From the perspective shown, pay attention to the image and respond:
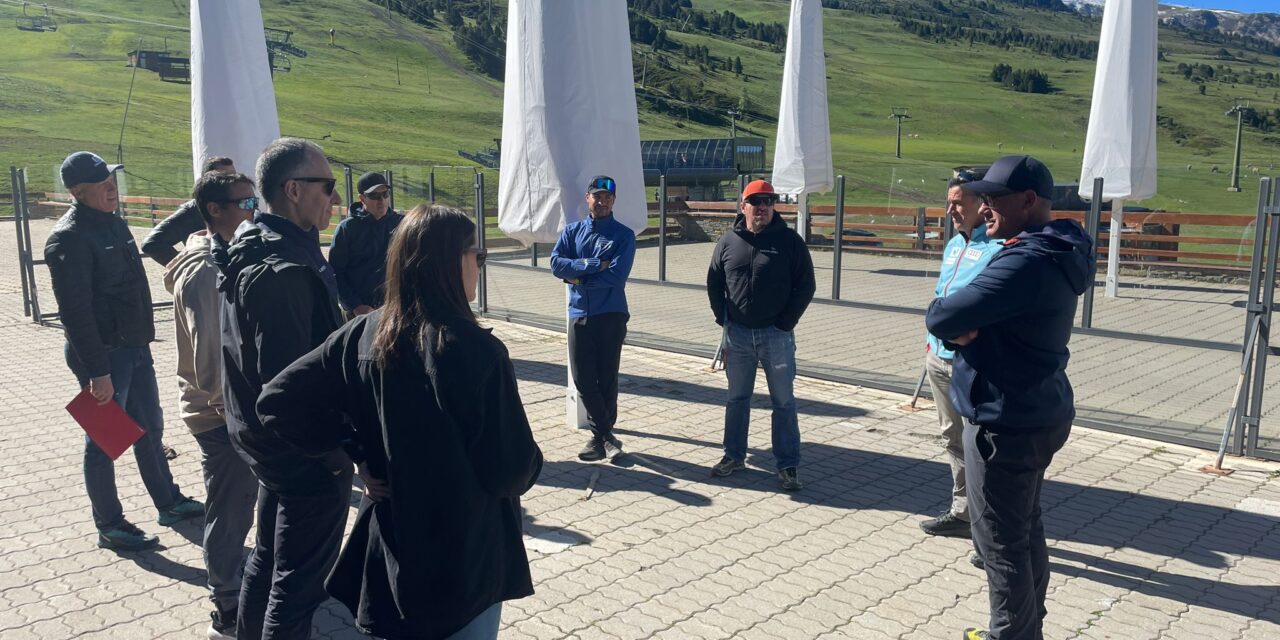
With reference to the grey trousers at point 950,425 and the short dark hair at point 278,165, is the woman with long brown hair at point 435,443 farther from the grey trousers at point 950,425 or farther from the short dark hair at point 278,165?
the grey trousers at point 950,425

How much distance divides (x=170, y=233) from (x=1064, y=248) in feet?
15.4

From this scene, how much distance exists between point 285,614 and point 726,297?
11.8ft

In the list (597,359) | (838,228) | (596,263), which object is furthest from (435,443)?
(838,228)

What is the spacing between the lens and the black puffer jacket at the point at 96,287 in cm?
459

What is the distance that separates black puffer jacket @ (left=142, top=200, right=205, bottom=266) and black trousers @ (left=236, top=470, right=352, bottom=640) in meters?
2.72

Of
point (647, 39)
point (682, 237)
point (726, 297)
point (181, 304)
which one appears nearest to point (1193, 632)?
point (726, 297)

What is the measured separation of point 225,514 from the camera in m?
3.91

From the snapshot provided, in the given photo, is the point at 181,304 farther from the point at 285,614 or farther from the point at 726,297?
the point at 726,297

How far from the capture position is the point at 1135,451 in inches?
278

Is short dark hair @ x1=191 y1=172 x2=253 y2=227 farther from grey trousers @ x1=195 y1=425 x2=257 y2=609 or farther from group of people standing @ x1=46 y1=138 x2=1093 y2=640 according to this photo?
grey trousers @ x1=195 y1=425 x2=257 y2=609

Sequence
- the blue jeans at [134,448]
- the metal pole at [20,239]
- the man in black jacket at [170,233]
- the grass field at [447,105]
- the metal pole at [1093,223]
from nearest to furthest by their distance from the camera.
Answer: the blue jeans at [134,448] → the man in black jacket at [170,233] → the metal pole at [1093,223] → the metal pole at [20,239] → the grass field at [447,105]

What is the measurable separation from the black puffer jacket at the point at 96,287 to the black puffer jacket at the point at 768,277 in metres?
3.29

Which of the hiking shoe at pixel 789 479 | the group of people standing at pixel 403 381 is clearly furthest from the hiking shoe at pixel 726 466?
the hiking shoe at pixel 789 479

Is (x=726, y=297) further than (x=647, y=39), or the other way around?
(x=647, y=39)
